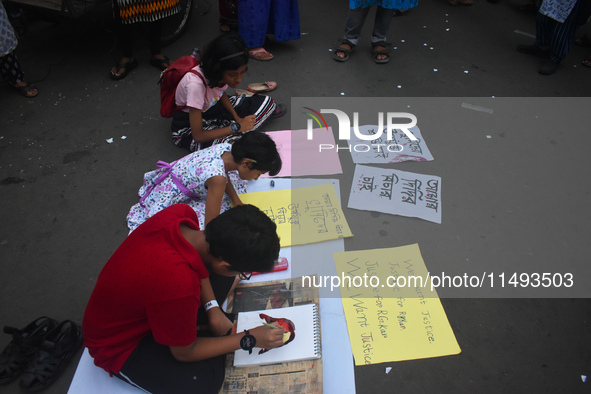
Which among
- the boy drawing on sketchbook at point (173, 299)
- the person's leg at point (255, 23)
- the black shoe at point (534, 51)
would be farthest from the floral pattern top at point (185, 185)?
the black shoe at point (534, 51)

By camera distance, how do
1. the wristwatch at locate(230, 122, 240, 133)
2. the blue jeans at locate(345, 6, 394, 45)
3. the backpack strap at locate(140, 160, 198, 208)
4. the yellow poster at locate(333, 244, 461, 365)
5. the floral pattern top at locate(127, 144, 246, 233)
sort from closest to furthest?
the yellow poster at locate(333, 244, 461, 365) → the floral pattern top at locate(127, 144, 246, 233) → the backpack strap at locate(140, 160, 198, 208) → the wristwatch at locate(230, 122, 240, 133) → the blue jeans at locate(345, 6, 394, 45)

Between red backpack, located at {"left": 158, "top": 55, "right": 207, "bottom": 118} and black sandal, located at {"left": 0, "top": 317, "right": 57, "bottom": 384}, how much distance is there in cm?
116

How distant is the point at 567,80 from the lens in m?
2.98

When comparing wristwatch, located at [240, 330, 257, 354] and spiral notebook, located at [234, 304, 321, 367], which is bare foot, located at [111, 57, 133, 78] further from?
wristwatch, located at [240, 330, 257, 354]

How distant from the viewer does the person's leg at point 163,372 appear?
3.96ft

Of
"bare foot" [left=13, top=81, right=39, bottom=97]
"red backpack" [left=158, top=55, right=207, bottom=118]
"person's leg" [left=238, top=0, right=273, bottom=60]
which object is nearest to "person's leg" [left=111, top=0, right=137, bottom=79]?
"bare foot" [left=13, top=81, right=39, bottom=97]

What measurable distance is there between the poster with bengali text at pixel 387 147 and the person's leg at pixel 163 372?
1.39 m

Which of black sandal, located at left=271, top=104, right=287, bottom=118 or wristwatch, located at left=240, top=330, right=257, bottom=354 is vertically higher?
wristwatch, located at left=240, top=330, right=257, bottom=354

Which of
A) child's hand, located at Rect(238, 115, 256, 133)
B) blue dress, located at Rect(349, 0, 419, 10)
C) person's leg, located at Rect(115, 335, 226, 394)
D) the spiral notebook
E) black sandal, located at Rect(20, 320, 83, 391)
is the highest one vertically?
blue dress, located at Rect(349, 0, 419, 10)

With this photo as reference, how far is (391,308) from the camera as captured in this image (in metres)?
1.54

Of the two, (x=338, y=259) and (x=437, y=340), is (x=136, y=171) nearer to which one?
(x=338, y=259)

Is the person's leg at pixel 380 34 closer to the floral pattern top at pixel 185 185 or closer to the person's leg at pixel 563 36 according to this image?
the person's leg at pixel 563 36

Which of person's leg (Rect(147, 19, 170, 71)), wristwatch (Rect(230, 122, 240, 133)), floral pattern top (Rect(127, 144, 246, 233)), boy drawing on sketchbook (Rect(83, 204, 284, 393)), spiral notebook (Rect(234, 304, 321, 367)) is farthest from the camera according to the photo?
person's leg (Rect(147, 19, 170, 71))

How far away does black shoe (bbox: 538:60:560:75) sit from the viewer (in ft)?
9.86
